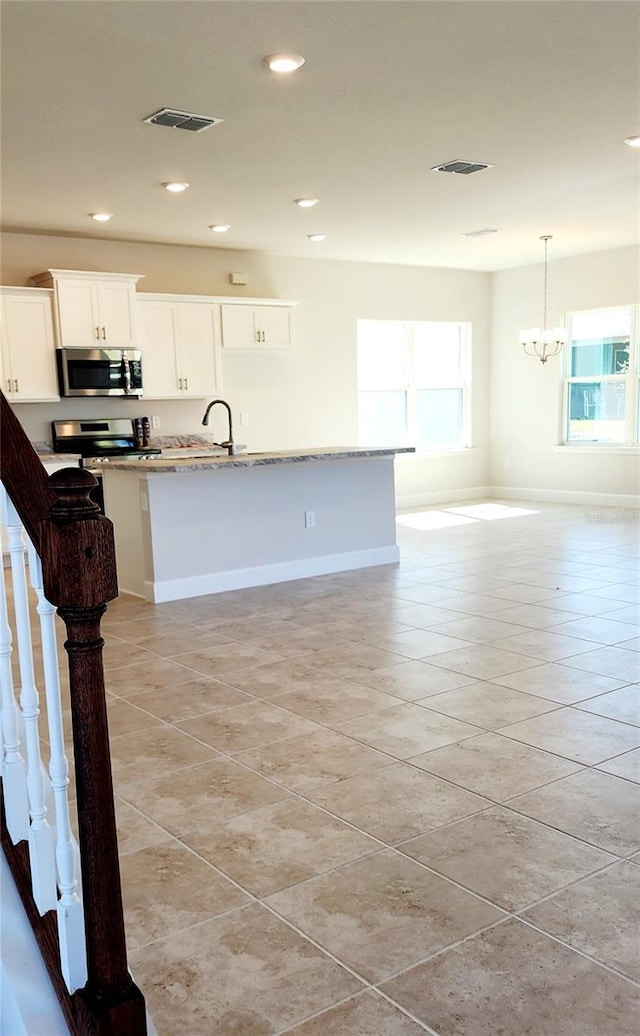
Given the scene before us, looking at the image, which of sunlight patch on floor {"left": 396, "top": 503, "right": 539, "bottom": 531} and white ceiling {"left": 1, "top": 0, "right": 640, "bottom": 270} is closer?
white ceiling {"left": 1, "top": 0, "right": 640, "bottom": 270}

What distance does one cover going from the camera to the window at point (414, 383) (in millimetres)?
9523

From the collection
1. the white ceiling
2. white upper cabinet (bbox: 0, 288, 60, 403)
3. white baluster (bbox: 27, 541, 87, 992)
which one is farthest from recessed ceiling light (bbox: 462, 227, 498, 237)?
white baluster (bbox: 27, 541, 87, 992)

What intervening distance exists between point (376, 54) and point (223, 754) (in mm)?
2946

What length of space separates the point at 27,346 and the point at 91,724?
6008 millimetres

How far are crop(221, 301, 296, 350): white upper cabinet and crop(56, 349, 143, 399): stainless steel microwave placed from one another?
3.25 feet

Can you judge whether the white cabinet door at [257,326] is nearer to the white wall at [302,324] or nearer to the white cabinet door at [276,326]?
the white cabinet door at [276,326]

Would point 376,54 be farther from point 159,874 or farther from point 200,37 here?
point 159,874

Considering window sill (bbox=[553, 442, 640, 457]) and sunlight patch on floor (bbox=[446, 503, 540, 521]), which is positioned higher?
window sill (bbox=[553, 442, 640, 457])

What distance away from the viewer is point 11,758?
1.58 m

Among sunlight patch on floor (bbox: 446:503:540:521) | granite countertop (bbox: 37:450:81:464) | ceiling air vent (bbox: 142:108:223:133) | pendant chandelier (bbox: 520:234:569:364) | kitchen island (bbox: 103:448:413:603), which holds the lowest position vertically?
sunlight patch on floor (bbox: 446:503:540:521)

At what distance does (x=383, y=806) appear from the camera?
8.25ft

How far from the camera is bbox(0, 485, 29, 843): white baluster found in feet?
→ 5.00

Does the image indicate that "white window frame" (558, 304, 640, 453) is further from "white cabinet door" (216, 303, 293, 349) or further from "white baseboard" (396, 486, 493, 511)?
"white cabinet door" (216, 303, 293, 349)

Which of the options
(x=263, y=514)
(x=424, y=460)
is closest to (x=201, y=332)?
(x=263, y=514)
